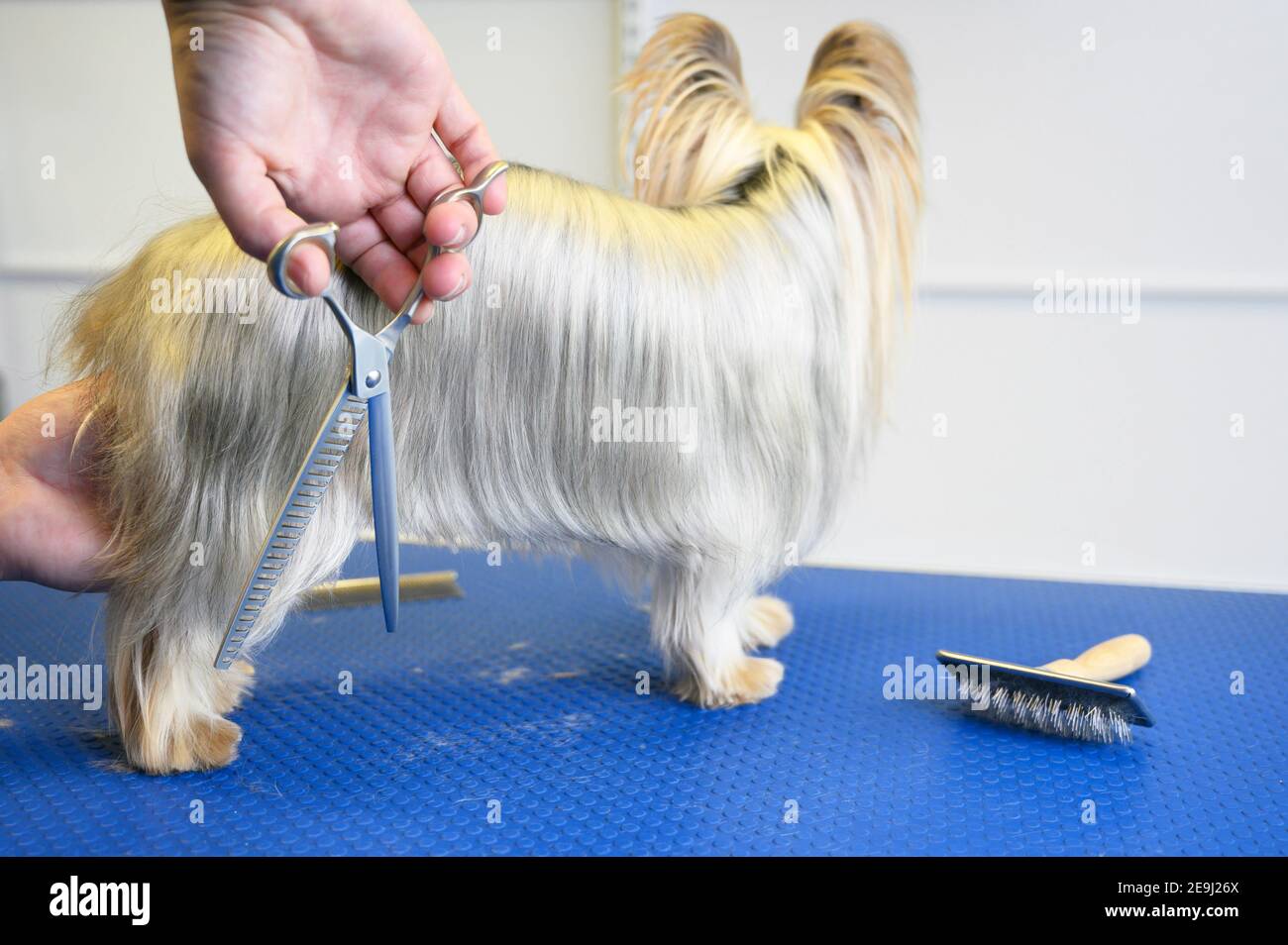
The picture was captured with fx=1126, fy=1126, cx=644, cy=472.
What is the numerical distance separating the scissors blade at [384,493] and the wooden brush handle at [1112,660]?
0.77 m

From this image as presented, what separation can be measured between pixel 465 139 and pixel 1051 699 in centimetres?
82

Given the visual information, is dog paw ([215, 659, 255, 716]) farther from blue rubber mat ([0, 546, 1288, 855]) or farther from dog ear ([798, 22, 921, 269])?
dog ear ([798, 22, 921, 269])

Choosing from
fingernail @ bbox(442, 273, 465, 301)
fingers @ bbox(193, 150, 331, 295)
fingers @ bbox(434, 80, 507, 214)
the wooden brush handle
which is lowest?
the wooden brush handle

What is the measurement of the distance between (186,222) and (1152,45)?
162 cm

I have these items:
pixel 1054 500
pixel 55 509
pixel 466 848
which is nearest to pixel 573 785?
pixel 466 848

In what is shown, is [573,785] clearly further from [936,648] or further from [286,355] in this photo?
[936,648]

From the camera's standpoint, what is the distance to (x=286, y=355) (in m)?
1.00

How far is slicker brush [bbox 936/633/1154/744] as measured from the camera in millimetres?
1156

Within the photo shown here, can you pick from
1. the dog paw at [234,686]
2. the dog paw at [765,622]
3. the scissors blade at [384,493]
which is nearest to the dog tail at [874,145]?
the dog paw at [765,622]

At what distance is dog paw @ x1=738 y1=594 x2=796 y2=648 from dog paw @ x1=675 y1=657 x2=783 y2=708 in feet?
0.30

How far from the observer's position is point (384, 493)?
3.16 feet

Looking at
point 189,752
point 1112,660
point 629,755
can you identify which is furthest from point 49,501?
point 1112,660

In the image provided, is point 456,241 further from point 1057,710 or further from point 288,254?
point 1057,710

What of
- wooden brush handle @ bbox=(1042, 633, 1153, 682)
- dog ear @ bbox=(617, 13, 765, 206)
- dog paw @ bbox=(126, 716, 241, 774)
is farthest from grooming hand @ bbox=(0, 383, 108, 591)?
wooden brush handle @ bbox=(1042, 633, 1153, 682)
